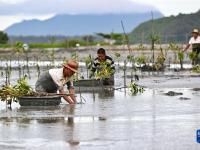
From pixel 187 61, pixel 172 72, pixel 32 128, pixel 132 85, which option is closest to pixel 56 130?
pixel 32 128

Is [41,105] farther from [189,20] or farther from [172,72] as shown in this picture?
[189,20]

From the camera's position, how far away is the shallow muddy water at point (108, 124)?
13.9 meters

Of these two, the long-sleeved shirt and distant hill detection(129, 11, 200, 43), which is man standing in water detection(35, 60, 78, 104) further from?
distant hill detection(129, 11, 200, 43)

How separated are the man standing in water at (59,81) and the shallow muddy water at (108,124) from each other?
382 mm

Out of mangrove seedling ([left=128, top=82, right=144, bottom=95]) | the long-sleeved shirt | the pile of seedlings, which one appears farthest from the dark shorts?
the long-sleeved shirt

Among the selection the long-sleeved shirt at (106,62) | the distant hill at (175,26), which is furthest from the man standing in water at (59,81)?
the distant hill at (175,26)

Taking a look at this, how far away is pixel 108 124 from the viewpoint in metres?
16.4

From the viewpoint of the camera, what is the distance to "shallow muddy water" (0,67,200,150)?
1394 cm

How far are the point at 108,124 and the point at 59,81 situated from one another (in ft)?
12.2

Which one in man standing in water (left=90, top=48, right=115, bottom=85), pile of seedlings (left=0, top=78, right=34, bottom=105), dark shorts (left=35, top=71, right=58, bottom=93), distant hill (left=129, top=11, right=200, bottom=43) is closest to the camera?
pile of seedlings (left=0, top=78, right=34, bottom=105)

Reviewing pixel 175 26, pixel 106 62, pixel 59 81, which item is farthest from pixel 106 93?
pixel 175 26

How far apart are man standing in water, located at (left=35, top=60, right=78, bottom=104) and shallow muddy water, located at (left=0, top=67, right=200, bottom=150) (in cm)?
38

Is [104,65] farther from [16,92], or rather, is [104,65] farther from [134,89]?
[16,92]

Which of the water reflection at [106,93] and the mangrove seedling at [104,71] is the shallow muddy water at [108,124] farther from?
the mangrove seedling at [104,71]
